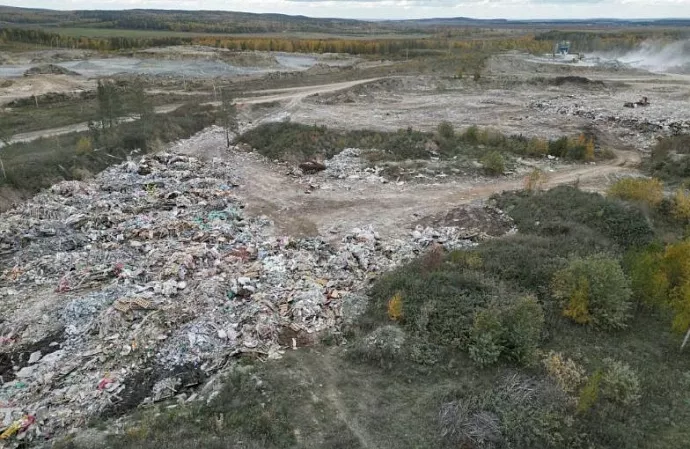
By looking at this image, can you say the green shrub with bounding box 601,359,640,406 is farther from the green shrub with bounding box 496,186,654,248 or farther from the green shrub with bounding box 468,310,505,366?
the green shrub with bounding box 496,186,654,248

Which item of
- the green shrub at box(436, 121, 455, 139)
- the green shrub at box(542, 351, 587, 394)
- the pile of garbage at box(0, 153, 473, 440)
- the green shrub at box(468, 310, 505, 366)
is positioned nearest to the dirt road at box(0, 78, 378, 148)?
the pile of garbage at box(0, 153, 473, 440)

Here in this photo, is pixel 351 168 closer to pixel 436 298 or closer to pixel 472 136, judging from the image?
pixel 472 136

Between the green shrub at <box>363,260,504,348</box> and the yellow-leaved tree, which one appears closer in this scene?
the green shrub at <box>363,260,504,348</box>

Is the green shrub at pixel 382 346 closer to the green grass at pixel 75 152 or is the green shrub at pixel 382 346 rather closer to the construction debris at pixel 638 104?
the green grass at pixel 75 152

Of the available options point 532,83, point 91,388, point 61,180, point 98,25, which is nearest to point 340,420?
point 91,388

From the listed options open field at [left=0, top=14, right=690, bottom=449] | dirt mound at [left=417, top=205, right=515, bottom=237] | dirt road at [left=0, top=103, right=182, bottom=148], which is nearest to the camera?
open field at [left=0, top=14, right=690, bottom=449]

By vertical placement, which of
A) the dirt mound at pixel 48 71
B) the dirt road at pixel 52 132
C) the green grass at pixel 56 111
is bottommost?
the dirt road at pixel 52 132

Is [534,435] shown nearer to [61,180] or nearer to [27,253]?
[27,253]

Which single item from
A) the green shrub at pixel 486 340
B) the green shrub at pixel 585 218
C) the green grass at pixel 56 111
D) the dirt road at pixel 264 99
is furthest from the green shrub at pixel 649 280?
the dirt road at pixel 264 99
